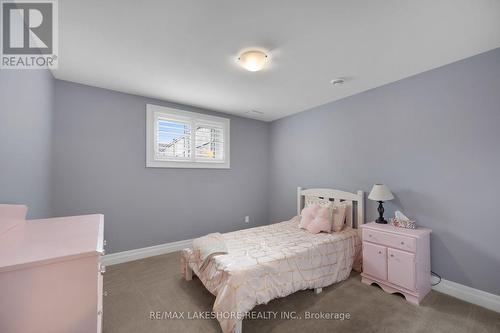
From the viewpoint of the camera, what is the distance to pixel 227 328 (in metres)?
1.67

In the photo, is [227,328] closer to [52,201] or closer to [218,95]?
[52,201]

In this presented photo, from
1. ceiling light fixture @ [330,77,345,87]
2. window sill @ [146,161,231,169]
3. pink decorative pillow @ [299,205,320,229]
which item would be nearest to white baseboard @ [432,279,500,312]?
pink decorative pillow @ [299,205,320,229]

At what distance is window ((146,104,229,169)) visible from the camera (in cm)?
343

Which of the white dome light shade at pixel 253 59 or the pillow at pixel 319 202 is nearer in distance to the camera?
the white dome light shade at pixel 253 59

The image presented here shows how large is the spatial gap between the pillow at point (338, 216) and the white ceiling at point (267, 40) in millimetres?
1726

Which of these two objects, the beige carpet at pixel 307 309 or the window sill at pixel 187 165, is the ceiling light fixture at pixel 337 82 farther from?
the beige carpet at pixel 307 309

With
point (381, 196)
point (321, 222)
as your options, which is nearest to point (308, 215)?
point (321, 222)

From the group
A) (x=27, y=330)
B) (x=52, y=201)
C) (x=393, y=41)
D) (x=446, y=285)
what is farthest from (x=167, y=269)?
(x=393, y=41)

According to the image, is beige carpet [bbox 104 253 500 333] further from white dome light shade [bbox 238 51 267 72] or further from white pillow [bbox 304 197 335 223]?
white dome light shade [bbox 238 51 267 72]

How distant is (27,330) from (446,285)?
3468mm

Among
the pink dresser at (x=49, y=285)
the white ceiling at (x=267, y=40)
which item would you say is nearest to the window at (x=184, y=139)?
Answer: the white ceiling at (x=267, y=40)

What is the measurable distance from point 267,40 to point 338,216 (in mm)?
2433

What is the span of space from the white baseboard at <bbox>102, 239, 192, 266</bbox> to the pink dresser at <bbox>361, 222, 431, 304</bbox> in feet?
9.15

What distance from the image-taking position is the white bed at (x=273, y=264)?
1.77 metres
